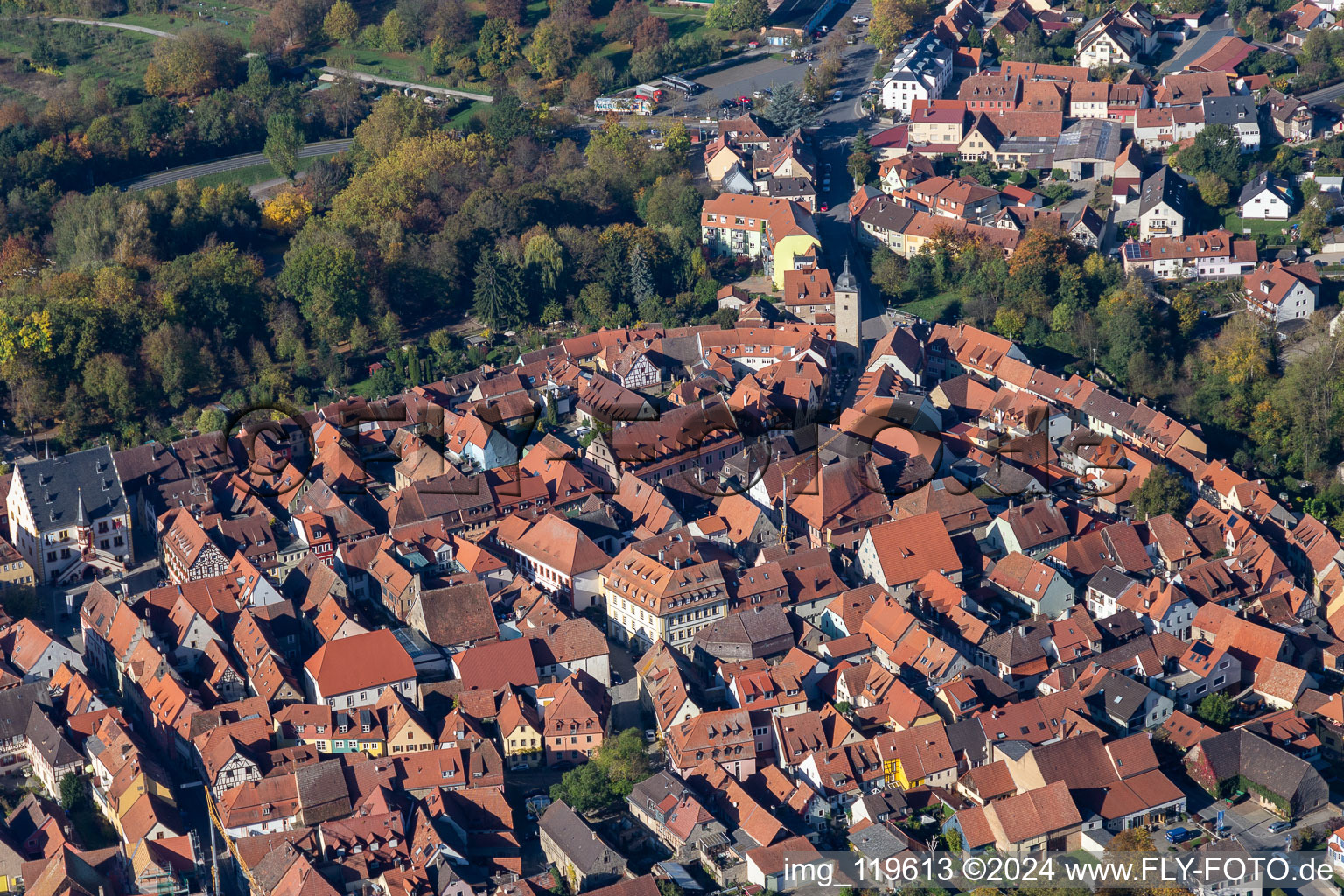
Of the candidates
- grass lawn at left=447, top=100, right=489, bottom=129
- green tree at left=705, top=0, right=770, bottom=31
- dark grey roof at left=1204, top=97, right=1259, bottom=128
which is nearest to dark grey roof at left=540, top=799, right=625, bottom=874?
dark grey roof at left=1204, top=97, right=1259, bottom=128

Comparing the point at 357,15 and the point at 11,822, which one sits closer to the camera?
the point at 11,822

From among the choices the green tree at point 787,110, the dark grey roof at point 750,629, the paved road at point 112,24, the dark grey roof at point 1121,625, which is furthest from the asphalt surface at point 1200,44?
the paved road at point 112,24

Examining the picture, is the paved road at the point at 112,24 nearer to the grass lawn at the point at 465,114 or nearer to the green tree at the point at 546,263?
the grass lawn at the point at 465,114

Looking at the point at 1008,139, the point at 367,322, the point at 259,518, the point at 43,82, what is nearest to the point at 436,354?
the point at 367,322

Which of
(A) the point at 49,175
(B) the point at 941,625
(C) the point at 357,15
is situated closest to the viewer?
(B) the point at 941,625

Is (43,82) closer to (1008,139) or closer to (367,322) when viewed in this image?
(367,322)

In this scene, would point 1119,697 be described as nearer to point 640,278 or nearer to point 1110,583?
point 1110,583
